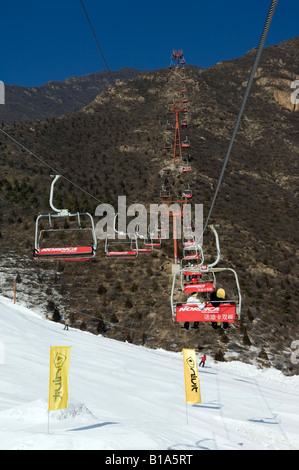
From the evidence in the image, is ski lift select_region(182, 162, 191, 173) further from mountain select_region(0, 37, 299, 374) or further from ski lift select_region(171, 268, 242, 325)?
ski lift select_region(171, 268, 242, 325)

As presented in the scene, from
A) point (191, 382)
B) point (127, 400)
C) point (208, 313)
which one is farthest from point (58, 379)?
point (127, 400)

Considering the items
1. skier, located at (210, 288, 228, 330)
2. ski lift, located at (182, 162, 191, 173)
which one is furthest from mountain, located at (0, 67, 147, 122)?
skier, located at (210, 288, 228, 330)

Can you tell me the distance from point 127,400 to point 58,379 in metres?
5.95

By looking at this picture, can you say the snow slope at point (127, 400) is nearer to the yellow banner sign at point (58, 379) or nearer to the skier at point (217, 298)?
the yellow banner sign at point (58, 379)

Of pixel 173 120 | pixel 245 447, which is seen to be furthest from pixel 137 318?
pixel 173 120

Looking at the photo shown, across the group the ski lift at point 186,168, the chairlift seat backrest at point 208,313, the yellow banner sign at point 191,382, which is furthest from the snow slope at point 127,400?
the ski lift at point 186,168

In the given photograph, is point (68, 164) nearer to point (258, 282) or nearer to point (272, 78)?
point (258, 282)

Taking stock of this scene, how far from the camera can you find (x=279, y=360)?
27172 millimetres

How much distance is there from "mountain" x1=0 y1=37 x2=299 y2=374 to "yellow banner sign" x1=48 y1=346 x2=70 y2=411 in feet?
58.3

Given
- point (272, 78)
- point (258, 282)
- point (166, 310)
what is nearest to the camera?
point (166, 310)

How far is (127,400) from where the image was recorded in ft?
52.2

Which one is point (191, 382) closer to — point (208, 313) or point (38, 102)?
point (208, 313)

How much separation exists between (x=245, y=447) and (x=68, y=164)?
5055 cm

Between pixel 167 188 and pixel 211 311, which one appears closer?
pixel 211 311
